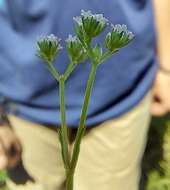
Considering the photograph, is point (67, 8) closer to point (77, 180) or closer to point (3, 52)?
point (3, 52)

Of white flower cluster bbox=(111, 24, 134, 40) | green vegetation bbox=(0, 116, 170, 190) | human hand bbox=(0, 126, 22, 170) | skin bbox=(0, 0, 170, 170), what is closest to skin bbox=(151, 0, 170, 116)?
skin bbox=(0, 0, 170, 170)

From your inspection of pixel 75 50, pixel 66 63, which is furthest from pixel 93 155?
pixel 75 50

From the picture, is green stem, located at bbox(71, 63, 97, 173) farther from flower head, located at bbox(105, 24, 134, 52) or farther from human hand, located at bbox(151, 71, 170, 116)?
human hand, located at bbox(151, 71, 170, 116)

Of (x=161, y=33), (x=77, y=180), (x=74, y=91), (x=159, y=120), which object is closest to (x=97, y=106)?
(x=74, y=91)

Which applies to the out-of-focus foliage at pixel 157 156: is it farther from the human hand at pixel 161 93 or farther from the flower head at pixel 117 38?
the flower head at pixel 117 38

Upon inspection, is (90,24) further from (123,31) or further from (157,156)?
(157,156)

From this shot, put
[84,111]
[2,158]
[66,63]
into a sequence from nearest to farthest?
[84,111] → [66,63] → [2,158]
